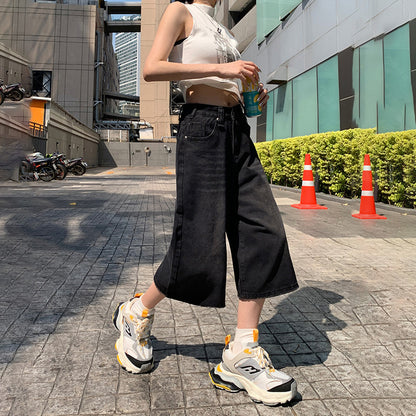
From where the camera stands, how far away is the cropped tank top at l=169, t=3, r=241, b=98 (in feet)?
6.20

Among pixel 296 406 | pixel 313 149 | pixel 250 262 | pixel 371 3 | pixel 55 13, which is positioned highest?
pixel 55 13

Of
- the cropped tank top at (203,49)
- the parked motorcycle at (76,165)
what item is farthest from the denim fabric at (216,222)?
the parked motorcycle at (76,165)

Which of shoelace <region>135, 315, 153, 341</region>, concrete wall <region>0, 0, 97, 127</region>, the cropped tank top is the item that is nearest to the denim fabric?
the cropped tank top

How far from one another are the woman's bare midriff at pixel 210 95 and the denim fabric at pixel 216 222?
0.04 metres

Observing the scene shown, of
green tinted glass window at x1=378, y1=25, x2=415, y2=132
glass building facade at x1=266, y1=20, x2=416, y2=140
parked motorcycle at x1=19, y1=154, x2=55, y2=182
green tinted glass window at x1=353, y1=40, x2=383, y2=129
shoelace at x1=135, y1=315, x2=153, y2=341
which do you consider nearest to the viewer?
shoelace at x1=135, y1=315, x2=153, y2=341

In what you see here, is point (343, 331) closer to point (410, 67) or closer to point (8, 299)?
point (8, 299)

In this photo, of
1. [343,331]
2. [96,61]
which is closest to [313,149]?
[343,331]

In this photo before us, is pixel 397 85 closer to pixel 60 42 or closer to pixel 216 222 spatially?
pixel 216 222

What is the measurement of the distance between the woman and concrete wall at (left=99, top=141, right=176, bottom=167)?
50.4 metres

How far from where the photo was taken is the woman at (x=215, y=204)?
6.09ft

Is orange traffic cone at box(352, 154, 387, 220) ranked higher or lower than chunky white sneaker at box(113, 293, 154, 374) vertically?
higher

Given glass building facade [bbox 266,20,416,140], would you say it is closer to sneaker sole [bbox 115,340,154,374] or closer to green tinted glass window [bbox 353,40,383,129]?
green tinted glass window [bbox 353,40,383,129]

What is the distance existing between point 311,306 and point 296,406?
1267 mm

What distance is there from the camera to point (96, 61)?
5781cm
